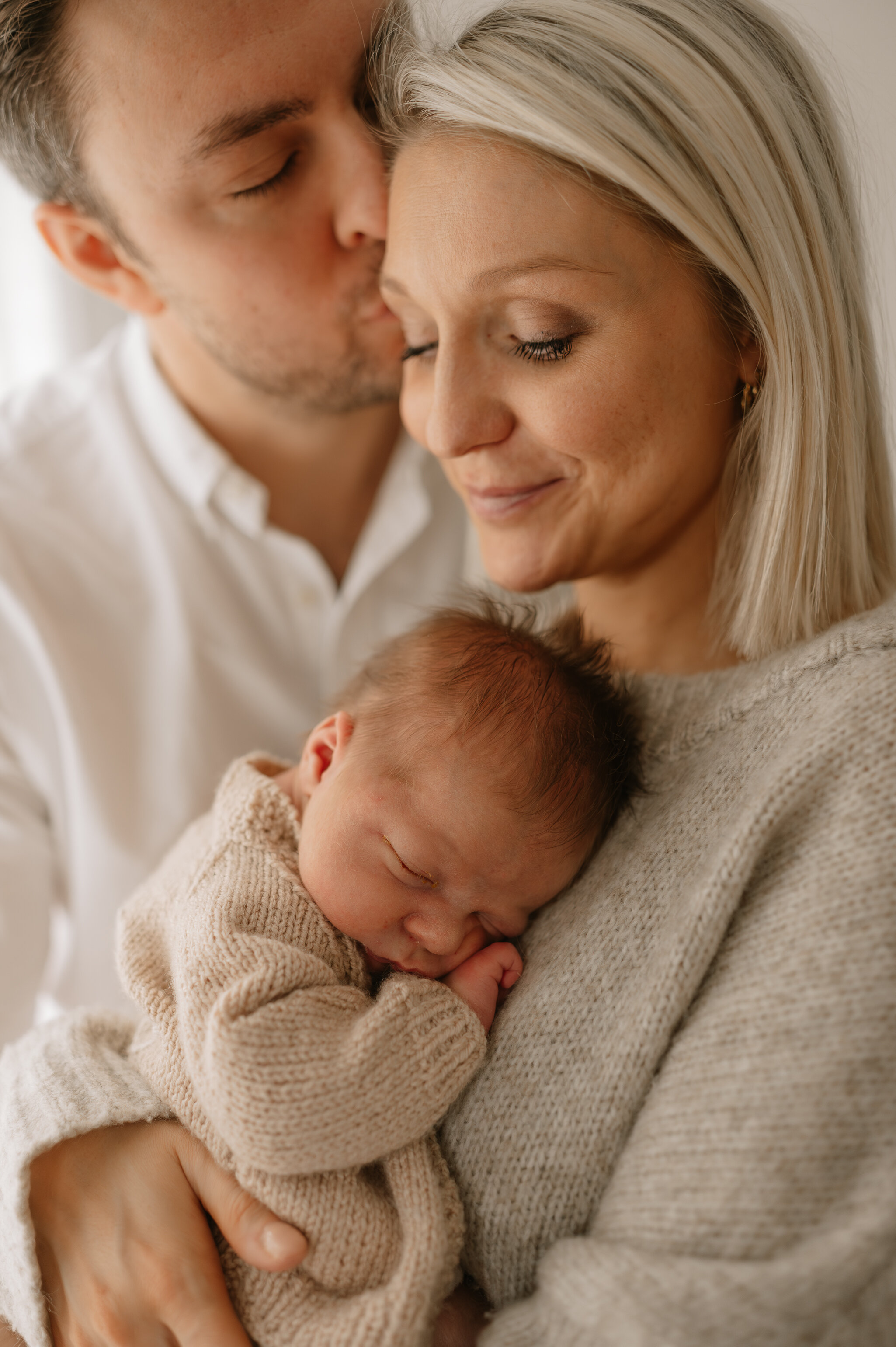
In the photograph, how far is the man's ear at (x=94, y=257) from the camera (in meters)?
2.04

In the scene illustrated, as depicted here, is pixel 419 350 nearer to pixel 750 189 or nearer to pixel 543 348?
pixel 543 348

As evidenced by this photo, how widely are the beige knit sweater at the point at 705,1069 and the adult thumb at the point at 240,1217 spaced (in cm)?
10

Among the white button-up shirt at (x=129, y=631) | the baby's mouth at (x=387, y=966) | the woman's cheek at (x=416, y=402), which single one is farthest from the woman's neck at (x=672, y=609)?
the white button-up shirt at (x=129, y=631)

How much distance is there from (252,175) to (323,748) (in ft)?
3.37

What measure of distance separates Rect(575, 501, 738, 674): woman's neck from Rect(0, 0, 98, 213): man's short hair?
1.28m

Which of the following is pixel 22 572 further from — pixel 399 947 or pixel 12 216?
pixel 12 216

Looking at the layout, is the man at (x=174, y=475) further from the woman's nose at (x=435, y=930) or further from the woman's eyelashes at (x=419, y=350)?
the woman's nose at (x=435, y=930)

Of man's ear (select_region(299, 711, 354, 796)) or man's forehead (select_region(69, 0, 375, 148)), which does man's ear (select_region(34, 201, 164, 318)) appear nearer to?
man's forehead (select_region(69, 0, 375, 148))

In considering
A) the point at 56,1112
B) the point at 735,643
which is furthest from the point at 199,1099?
the point at 735,643

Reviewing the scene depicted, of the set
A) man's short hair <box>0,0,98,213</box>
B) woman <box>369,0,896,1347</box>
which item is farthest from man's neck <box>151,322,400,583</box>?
woman <box>369,0,896,1347</box>

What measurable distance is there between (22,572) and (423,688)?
104cm

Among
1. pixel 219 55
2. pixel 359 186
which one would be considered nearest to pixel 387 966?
pixel 359 186

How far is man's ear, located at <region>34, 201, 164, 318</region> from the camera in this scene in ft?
6.71

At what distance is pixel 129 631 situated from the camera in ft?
6.98
